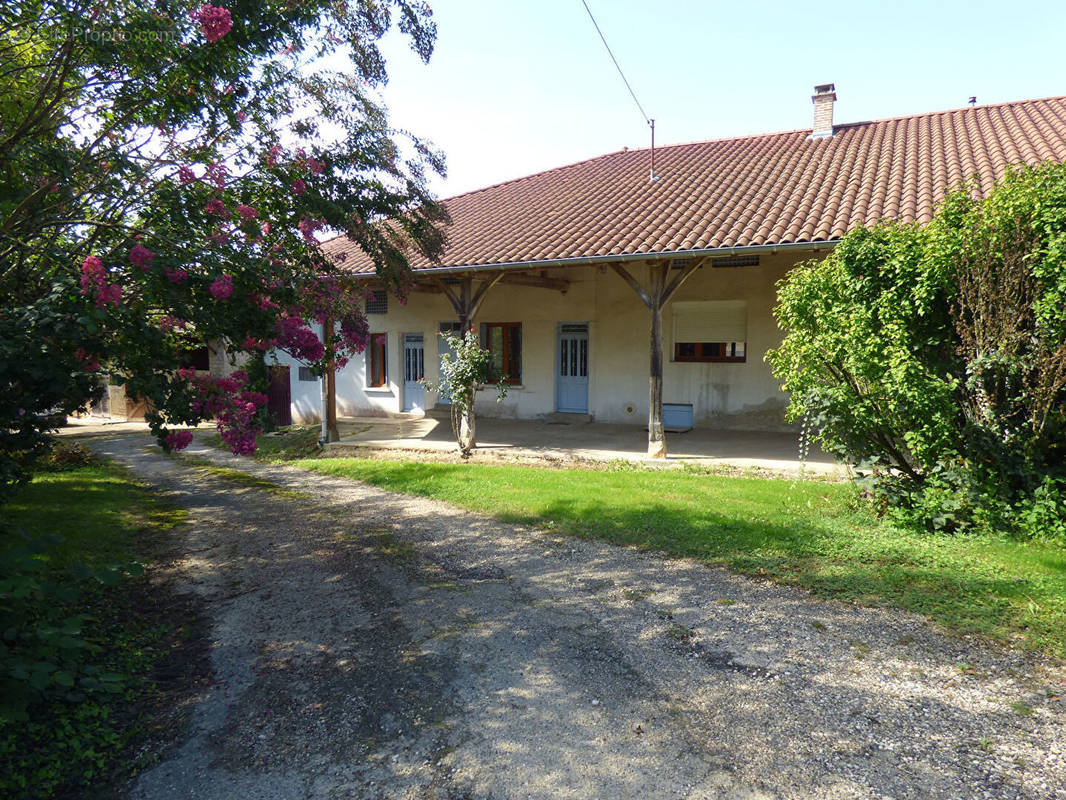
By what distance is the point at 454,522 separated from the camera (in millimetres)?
6816

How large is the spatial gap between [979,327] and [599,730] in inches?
188

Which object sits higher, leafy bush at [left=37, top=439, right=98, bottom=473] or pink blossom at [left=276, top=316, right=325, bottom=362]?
pink blossom at [left=276, top=316, right=325, bottom=362]

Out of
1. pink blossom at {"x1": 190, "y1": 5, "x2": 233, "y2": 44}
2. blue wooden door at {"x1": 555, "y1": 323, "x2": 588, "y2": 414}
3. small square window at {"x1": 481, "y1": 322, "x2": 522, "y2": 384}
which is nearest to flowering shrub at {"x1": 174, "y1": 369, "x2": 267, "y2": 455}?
pink blossom at {"x1": 190, "y1": 5, "x2": 233, "y2": 44}

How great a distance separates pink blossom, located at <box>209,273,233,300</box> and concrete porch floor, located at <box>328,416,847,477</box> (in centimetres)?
641

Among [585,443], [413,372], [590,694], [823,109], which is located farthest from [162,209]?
[823,109]

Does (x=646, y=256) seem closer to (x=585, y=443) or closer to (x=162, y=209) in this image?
(x=585, y=443)

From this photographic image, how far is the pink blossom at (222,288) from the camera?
4223 mm

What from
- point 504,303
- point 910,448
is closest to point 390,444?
point 504,303

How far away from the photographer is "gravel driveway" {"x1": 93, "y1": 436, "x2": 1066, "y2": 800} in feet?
8.77

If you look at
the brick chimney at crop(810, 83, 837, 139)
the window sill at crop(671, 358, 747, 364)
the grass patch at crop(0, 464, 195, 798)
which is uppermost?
the brick chimney at crop(810, 83, 837, 139)

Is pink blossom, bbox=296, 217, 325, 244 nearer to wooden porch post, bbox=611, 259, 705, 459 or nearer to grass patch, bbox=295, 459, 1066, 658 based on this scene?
grass patch, bbox=295, 459, 1066, 658

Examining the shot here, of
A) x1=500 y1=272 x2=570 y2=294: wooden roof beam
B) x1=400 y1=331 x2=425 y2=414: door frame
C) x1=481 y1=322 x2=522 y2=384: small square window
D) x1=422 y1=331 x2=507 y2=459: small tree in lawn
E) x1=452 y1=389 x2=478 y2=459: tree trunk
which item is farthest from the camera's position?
x1=400 y1=331 x2=425 y2=414: door frame

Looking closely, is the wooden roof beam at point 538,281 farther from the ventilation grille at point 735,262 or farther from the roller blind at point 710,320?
the ventilation grille at point 735,262

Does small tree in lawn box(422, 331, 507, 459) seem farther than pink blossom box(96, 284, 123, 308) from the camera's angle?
Yes
